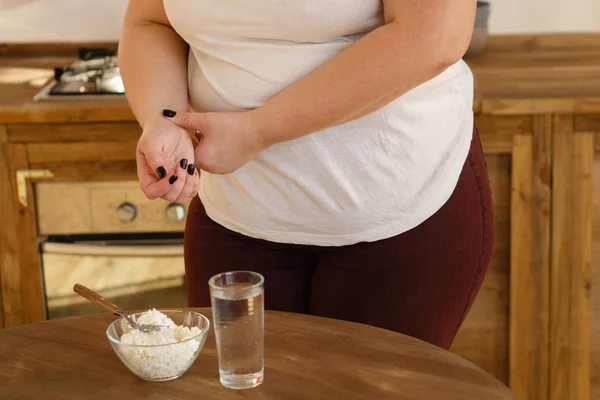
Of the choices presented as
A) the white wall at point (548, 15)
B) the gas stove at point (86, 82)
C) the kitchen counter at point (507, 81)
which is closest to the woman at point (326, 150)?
the kitchen counter at point (507, 81)

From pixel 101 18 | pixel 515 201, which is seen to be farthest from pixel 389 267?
pixel 101 18

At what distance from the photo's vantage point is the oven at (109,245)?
7.03 ft

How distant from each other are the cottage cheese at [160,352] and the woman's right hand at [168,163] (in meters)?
0.22

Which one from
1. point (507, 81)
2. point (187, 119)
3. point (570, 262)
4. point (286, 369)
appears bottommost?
point (570, 262)

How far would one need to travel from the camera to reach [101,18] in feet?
8.41

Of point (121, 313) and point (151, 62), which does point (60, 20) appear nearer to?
point (151, 62)

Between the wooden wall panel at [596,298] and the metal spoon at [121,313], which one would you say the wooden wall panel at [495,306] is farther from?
the metal spoon at [121,313]

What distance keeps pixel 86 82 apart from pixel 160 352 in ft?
4.42

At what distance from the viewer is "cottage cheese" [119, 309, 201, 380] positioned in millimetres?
957

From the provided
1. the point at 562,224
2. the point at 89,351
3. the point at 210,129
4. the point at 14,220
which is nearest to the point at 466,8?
the point at 210,129

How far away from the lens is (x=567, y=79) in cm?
214

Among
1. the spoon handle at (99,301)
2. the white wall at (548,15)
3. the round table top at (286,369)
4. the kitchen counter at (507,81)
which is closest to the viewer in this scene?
the round table top at (286,369)

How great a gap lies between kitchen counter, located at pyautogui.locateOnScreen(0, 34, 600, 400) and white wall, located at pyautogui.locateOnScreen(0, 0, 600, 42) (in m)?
0.32

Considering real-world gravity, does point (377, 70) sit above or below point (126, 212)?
above
